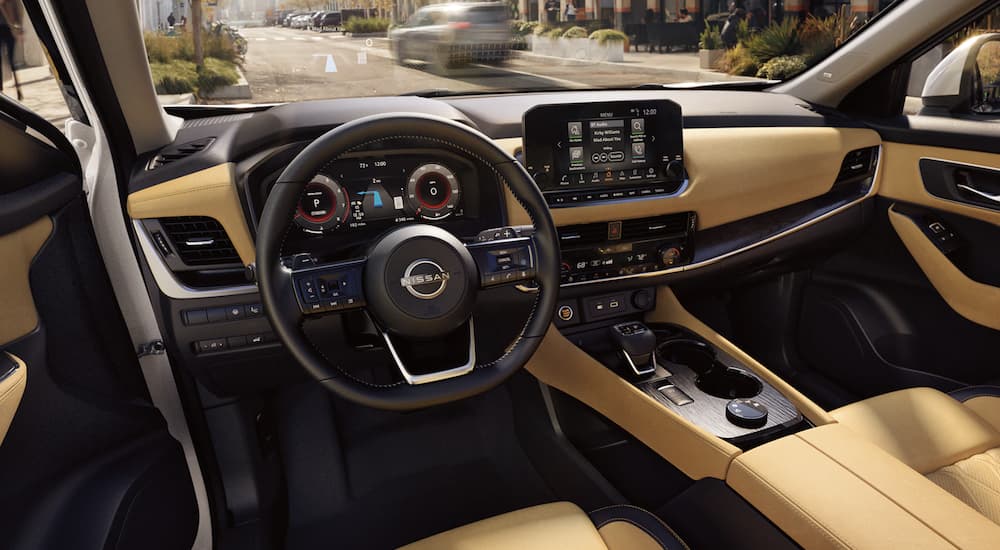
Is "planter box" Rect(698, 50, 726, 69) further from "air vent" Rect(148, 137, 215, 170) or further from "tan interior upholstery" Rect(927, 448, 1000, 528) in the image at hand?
"air vent" Rect(148, 137, 215, 170)

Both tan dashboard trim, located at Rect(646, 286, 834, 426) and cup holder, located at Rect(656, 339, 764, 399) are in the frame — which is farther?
cup holder, located at Rect(656, 339, 764, 399)

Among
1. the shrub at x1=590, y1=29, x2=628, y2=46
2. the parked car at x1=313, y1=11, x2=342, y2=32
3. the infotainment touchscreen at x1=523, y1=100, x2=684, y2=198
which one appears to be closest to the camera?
the infotainment touchscreen at x1=523, y1=100, x2=684, y2=198

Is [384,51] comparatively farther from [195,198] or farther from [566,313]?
[195,198]

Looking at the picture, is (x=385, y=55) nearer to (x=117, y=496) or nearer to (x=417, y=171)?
(x=417, y=171)

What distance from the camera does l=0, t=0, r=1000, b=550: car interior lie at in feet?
4.37

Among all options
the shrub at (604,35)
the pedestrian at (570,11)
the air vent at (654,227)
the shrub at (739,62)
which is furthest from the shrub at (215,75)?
the pedestrian at (570,11)

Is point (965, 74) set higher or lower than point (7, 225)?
higher

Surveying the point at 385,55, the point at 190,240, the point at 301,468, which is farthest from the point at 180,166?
the point at 385,55

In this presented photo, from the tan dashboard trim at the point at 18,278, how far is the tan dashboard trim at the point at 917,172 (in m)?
2.39

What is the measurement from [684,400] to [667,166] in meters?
0.66

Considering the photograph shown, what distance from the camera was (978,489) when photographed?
1.50m

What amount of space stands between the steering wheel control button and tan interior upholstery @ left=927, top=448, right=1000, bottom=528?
1.20 feet

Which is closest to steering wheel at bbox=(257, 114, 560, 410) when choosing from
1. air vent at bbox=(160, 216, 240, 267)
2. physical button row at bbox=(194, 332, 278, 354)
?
air vent at bbox=(160, 216, 240, 267)

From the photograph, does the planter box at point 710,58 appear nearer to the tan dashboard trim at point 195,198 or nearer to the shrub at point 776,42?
the shrub at point 776,42
